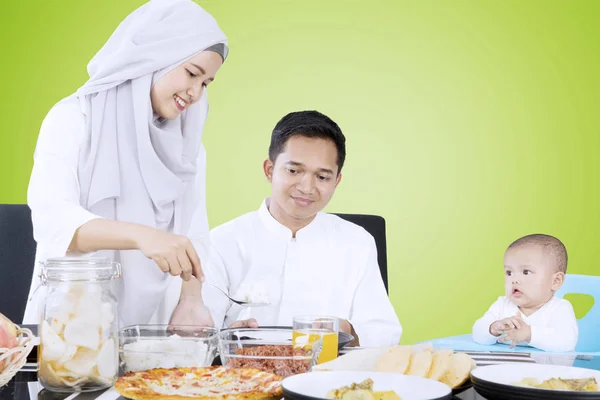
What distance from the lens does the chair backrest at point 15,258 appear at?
227cm

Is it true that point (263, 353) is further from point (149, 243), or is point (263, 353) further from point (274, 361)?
point (149, 243)

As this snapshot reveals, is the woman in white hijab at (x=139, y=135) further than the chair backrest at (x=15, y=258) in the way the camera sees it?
No

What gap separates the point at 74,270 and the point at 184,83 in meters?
0.88

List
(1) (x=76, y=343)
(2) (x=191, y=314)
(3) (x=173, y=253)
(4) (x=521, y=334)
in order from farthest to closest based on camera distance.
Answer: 1. (4) (x=521, y=334)
2. (2) (x=191, y=314)
3. (3) (x=173, y=253)
4. (1) (x=76, y=343)

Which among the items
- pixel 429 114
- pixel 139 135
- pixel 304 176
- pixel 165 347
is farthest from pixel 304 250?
pixel 429 114

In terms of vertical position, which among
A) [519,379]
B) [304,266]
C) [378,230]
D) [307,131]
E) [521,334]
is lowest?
[521,334]

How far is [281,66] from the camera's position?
166 inches

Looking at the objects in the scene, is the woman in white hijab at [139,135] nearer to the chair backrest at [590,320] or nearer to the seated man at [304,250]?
the seated man at [304,250]

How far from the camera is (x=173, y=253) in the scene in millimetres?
1208

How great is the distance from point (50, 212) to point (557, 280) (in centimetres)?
193

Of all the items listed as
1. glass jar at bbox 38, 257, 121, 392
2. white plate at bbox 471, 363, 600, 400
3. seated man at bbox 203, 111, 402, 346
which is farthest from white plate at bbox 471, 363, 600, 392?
seated man at bbox 203, 111, 402, 346

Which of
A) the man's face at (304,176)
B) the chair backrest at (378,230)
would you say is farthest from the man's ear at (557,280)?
the man's face at (304,176)

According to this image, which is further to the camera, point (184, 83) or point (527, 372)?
point (184, 83)

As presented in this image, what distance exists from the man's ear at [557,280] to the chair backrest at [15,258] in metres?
1.82
